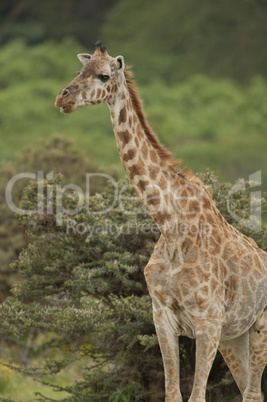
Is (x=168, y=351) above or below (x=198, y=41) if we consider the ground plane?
below

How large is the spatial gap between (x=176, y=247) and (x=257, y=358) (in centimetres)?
140

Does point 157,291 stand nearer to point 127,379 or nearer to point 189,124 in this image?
point 127,379

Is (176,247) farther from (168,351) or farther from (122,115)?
(122,115)

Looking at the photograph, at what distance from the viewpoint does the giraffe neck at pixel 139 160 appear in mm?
5680

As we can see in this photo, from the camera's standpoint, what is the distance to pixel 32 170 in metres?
16.2

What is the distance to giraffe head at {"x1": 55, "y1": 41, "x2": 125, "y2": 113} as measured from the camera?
5.30 meters

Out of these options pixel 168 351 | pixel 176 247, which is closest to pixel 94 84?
pixel 176 247

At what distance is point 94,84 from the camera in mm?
5453

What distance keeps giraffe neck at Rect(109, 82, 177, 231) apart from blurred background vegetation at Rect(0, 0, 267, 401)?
1979 cm

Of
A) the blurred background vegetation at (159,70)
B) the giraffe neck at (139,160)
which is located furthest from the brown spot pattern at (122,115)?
the blurred background vegetation at (159,70)

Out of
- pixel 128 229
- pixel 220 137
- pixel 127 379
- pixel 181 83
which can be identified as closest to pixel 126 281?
pixel 128 229

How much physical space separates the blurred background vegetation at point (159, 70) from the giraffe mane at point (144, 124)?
19.6 metres

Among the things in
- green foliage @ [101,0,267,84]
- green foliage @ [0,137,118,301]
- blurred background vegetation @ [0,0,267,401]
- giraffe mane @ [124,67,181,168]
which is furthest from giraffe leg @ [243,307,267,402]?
green foliage @ [101,0,267,84]

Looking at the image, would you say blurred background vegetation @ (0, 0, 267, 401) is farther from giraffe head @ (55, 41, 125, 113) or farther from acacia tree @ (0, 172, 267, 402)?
giraffe head @ (55, 41, 125, 113)
